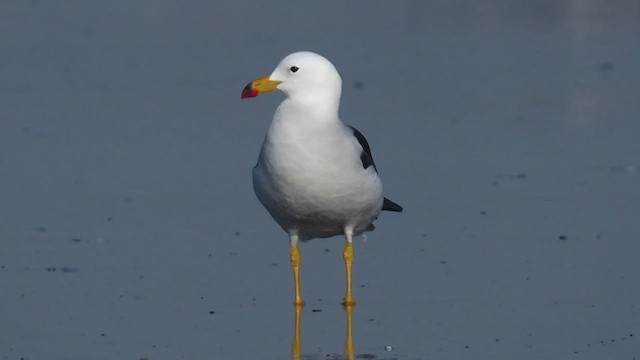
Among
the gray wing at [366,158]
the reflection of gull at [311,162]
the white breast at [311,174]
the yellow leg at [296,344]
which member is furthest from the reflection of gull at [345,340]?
the gray wing at [366,158]

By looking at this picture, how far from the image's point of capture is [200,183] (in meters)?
11.1

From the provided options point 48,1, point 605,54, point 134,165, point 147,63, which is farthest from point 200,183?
point 48,1

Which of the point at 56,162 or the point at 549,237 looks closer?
the point at 549,237

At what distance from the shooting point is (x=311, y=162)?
8422mm

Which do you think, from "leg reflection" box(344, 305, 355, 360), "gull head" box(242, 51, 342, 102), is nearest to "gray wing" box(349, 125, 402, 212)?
"gull head" box(242, 51, 342, 102)

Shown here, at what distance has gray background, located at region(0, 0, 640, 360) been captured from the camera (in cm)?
786

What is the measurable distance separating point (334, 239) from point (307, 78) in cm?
157

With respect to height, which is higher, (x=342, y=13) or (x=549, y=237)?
(x=342, y=13)

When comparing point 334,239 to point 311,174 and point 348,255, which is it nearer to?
point 348,255

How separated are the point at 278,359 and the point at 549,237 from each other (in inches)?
112

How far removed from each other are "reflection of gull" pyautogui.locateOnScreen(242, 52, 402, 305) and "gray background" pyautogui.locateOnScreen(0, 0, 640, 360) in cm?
37

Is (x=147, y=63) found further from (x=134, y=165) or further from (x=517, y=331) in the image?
(x=517, y=331)

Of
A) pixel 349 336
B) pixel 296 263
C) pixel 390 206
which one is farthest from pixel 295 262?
pixel 349 336

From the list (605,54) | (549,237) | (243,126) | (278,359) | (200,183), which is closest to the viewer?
(278,359)
